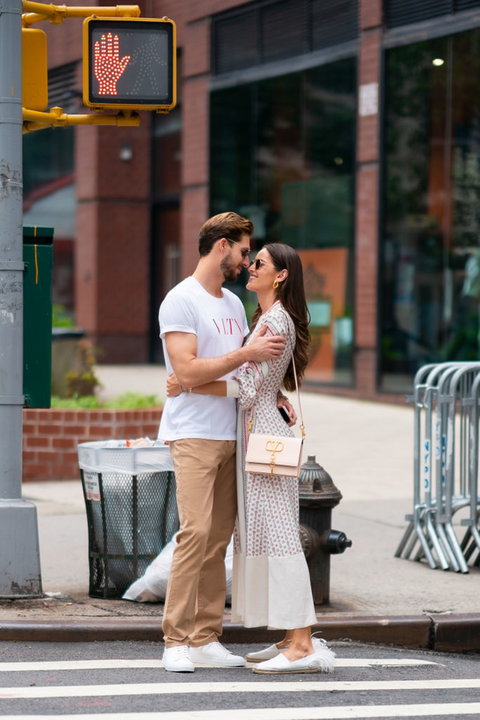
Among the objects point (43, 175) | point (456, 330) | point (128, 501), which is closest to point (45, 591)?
point (128, 501)

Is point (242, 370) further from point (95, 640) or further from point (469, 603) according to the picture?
point (469, 603)

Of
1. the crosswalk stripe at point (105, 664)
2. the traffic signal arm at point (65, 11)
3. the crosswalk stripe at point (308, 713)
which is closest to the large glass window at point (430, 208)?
the traffic signal arm at point (65, 11)

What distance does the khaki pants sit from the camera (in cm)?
570

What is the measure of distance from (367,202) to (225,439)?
13102 millimetres

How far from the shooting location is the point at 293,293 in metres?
5.84

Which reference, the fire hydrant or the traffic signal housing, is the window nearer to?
the traffic signal housing

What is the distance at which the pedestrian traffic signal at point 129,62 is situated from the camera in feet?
22.9

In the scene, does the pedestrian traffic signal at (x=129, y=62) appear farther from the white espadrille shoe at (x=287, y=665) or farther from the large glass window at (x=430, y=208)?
the large glass window at (x=430, y=208)

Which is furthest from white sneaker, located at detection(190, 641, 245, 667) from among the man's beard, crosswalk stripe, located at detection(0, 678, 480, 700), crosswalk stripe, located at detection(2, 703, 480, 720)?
the man's beard

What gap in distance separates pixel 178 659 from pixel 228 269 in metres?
1.75

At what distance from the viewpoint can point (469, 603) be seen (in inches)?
281

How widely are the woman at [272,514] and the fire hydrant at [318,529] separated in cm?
114

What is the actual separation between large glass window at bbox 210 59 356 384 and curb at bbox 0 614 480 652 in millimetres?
12408

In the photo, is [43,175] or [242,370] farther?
[43,175]
